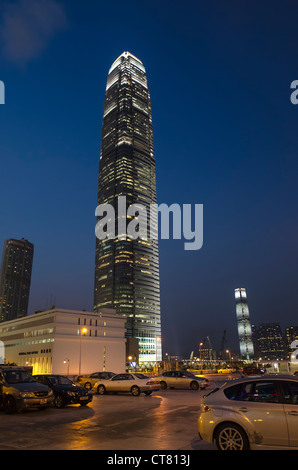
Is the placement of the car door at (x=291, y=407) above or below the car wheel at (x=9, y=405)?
above

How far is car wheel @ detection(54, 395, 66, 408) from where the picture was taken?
15617 millimetres

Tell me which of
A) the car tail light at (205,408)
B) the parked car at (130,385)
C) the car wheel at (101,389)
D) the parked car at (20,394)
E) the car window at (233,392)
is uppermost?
the car window at (233,392)

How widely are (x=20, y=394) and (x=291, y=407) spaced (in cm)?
1088

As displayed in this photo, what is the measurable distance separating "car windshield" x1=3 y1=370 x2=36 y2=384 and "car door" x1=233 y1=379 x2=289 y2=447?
11.0 m

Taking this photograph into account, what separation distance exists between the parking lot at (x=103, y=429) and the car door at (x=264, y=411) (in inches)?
54.6

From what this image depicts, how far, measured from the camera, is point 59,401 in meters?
15.7

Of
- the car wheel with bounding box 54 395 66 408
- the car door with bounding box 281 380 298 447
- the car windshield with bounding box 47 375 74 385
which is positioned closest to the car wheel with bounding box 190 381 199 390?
the car windshield with bounding box 47 375 74 385

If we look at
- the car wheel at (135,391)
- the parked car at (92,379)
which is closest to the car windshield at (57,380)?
the car wheel at (135,391)

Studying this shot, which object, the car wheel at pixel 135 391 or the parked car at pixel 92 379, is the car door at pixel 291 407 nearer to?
the car wheel at pixel 135 391

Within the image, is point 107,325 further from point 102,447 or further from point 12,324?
point 102,447

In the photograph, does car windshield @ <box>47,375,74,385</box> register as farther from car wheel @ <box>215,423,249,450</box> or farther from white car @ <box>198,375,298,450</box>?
car wheel @ <box>215,423,249,450</box>

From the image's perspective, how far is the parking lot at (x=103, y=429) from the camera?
8.04 metres

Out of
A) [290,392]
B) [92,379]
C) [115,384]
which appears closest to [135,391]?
[115,384]
